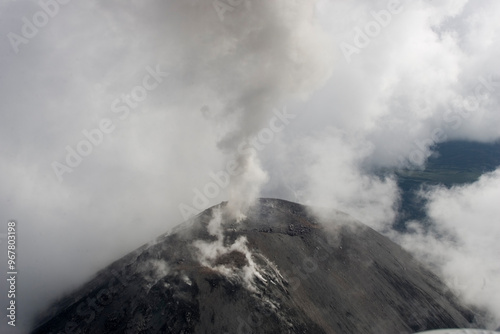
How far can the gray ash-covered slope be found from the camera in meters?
44.7

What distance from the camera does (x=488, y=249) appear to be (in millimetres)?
107938

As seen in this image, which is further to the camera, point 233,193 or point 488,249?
point 488,249

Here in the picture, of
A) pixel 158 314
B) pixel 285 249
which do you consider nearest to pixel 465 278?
pixel 285 249

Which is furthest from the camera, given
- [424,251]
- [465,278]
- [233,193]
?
[424,251]

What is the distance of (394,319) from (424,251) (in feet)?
187

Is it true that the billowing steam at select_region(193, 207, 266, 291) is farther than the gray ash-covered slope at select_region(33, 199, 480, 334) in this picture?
Yes

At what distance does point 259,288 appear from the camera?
49.5 meters

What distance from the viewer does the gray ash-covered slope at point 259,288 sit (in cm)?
4472

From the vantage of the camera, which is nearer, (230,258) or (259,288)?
(259,288)

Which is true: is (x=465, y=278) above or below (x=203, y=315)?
above

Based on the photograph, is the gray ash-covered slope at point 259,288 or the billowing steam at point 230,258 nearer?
the gray ash-covered slope at point 259,288

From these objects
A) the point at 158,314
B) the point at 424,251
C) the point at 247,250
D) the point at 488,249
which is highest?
the point at 488,249

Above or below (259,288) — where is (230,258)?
above

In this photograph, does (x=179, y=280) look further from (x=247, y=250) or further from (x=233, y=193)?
(x=233, y=193)
